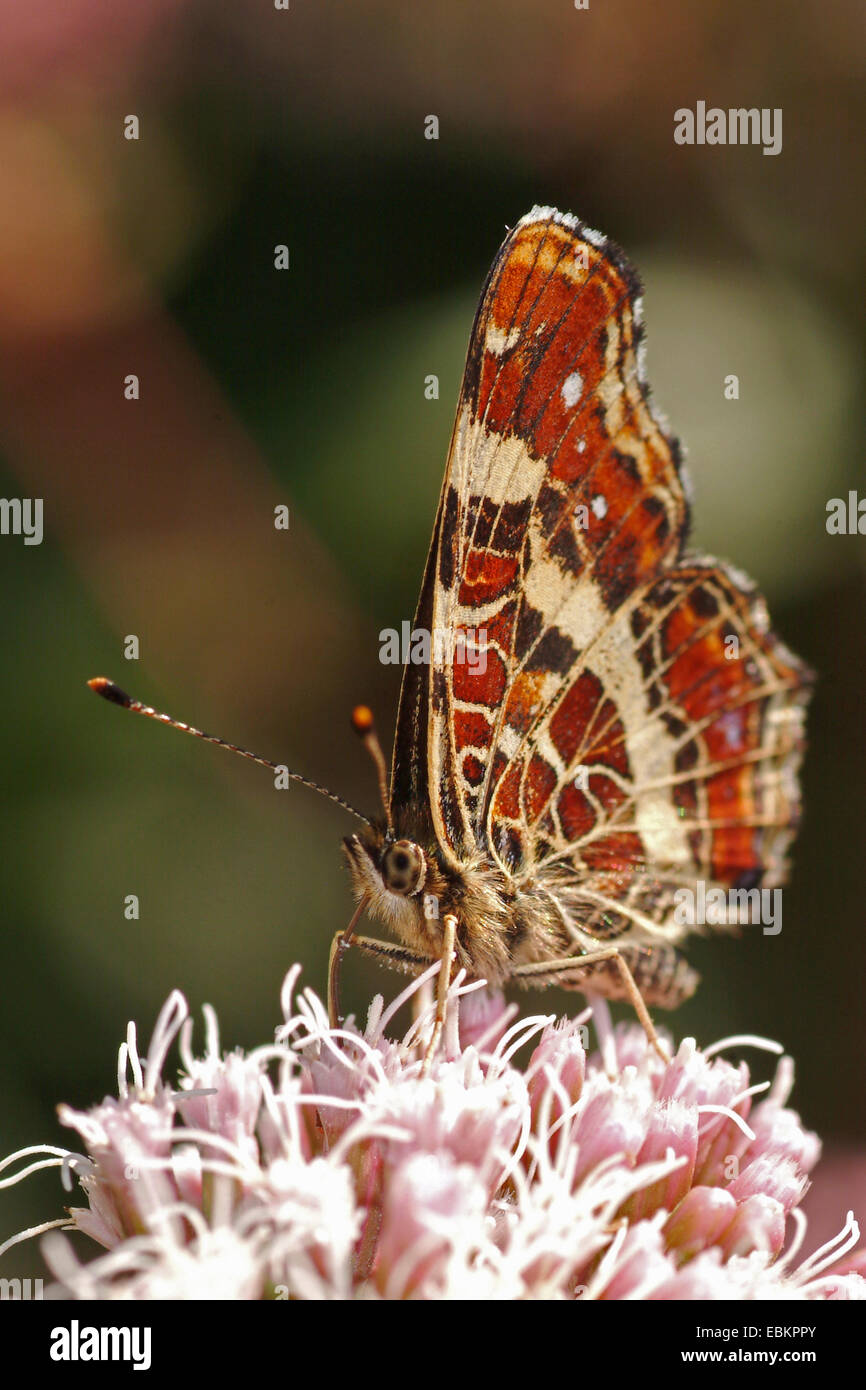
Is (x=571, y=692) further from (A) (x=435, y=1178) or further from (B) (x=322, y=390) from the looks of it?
(B) (x=322, y=390)

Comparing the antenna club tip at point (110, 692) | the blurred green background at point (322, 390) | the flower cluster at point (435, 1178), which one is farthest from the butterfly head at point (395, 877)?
the blurred green background at point (322, 390)

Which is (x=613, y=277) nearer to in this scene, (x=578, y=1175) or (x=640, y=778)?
(x=640, y=778)

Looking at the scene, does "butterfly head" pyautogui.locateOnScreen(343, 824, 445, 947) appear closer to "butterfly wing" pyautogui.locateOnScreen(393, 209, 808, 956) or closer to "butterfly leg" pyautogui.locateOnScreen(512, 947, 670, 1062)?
"butterfly wing" pyautogui.locateOnScreen(393, 209, 808, 956)

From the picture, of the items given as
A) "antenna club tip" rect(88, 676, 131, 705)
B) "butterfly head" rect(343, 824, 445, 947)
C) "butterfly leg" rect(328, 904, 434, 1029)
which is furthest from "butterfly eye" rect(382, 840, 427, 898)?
"antenna club tip" rect(88, 676, 131, 705)

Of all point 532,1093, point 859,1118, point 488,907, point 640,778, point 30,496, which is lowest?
point 859,1118

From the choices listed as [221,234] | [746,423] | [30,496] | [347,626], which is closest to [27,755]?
[30,496]

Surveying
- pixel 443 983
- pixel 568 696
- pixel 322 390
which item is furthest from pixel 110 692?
pixel 322 390

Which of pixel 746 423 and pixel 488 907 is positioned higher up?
pixel 746 423
